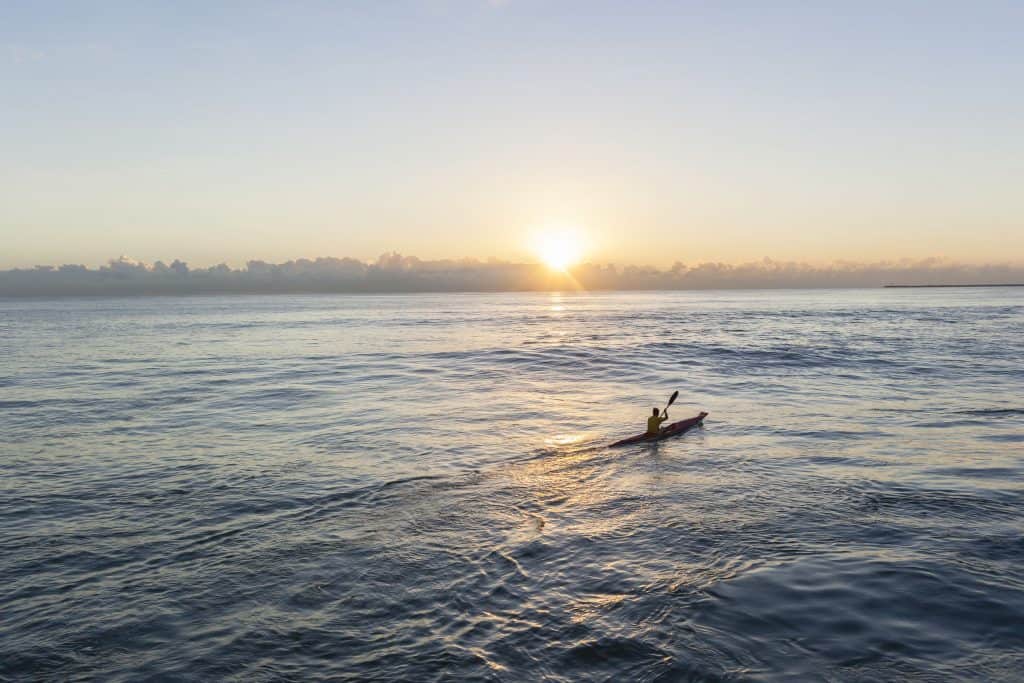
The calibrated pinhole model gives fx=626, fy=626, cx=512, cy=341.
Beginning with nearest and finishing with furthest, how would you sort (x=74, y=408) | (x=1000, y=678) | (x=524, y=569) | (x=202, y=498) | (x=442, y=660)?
(x=1000, y=678), (x=442, y=660), (x=524, y=569), (x=202, y=498), (x=74, y=408)

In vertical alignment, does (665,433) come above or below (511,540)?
above

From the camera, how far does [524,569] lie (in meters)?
13.2

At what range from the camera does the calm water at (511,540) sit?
33.3ft

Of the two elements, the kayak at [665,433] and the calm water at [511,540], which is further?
the kayak at [665,433]

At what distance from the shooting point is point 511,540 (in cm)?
1481

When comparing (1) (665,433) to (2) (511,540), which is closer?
(2) (511,540)

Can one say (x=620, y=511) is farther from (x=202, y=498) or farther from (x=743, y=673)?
(x=202, y=498)

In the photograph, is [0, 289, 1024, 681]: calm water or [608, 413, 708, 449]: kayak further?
[608, 413, 708, 449]: kayak

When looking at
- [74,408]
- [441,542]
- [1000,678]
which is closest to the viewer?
[1000,678]

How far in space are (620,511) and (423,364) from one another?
4089 centimetres

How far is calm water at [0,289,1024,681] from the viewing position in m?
10.2

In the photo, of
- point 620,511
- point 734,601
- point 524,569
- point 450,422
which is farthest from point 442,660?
point 450,422

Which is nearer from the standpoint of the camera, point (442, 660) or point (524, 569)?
point (442, 660)

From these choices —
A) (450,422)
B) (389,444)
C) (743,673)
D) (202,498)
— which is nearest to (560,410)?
(450,422)
